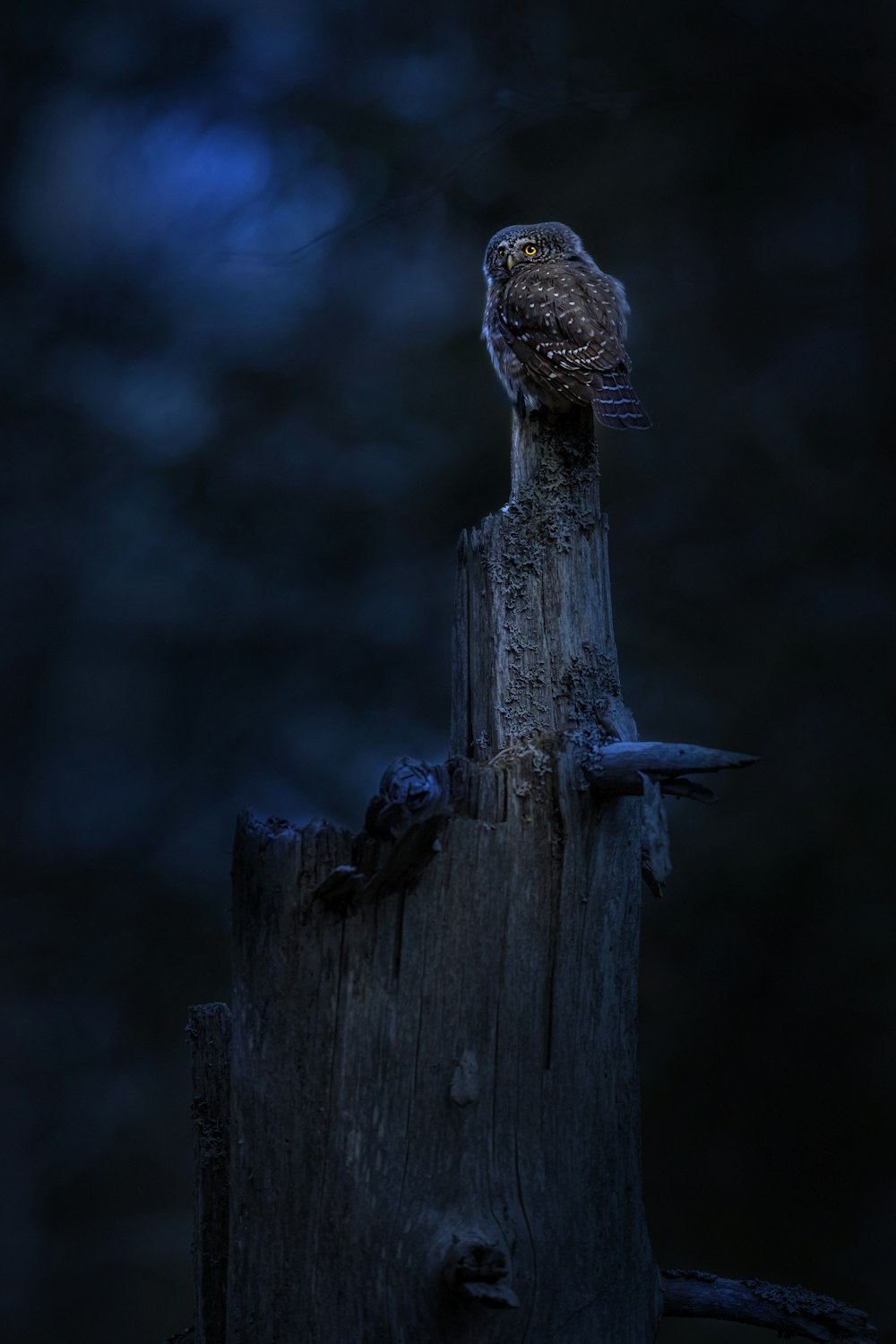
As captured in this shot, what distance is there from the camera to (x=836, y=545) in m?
2.16

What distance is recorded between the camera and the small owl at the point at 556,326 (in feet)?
5.02

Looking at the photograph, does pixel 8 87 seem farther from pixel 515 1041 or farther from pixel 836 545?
pixel 515 1041

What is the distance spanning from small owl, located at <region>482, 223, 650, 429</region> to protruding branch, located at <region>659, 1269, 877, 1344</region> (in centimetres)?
116

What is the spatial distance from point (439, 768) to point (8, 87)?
6.54ft

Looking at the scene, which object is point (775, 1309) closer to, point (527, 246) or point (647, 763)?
point (647, 763)

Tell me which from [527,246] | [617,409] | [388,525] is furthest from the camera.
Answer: [388,525]

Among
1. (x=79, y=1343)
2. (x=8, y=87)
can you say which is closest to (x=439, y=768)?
(x=79, y=1343)

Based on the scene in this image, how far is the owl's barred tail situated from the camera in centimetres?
150

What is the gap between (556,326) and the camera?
1.63 m

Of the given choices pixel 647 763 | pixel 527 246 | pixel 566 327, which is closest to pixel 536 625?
pixel 647 763

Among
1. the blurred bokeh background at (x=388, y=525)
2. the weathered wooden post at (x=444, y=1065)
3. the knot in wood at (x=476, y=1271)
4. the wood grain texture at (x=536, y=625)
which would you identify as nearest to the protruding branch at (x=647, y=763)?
the weathered wooden post at (x=444, y=1065)

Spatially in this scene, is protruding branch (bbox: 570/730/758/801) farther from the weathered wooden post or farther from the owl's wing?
the owl's wing

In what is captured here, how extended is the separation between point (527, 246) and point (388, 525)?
652 millimetres

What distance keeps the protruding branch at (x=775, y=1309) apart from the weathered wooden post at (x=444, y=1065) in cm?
7
